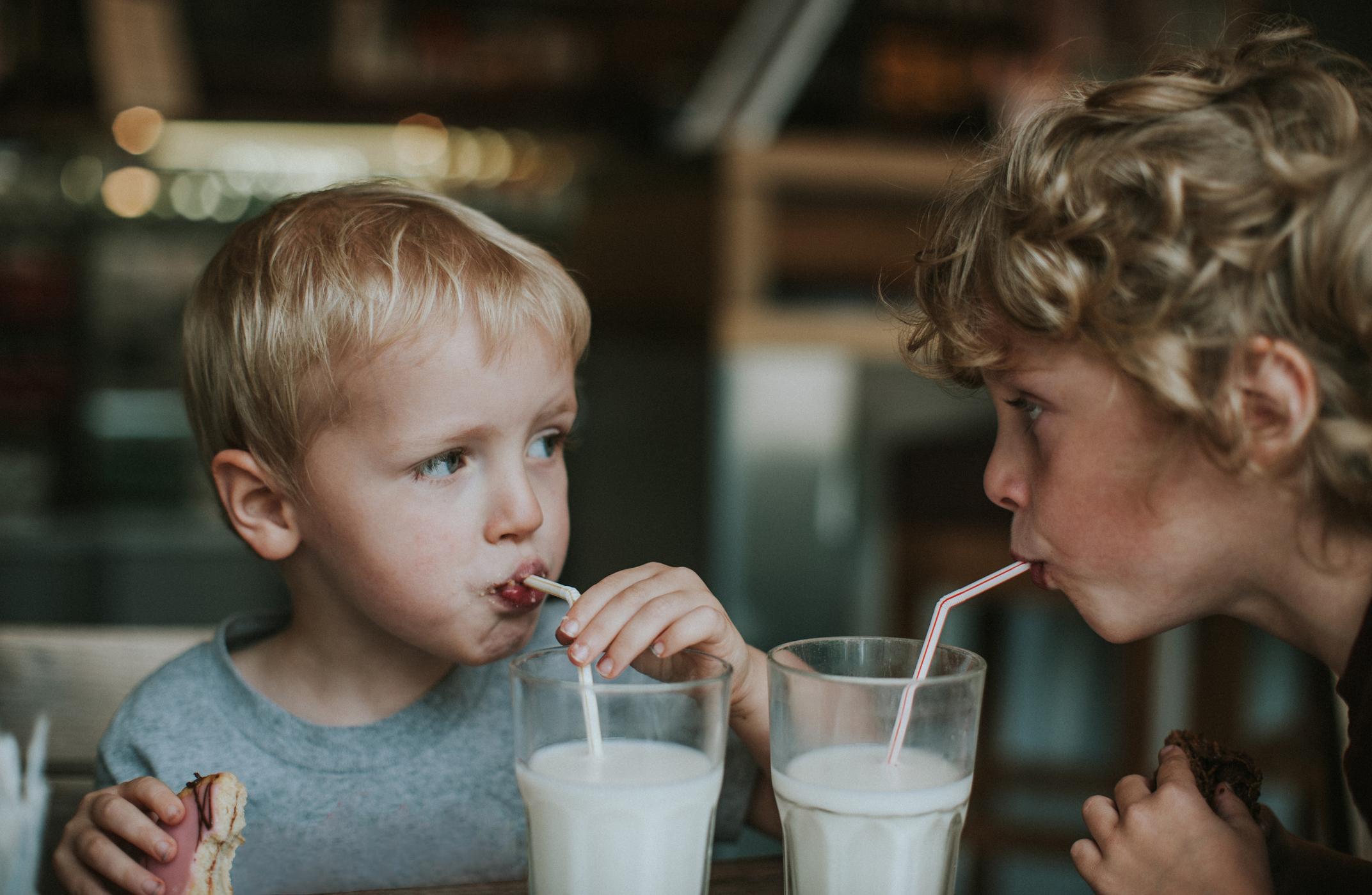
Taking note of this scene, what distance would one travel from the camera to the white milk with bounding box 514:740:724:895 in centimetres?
69

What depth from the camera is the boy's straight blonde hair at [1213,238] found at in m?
0.70

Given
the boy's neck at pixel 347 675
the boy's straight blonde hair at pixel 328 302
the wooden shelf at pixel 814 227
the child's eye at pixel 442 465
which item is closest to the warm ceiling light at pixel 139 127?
the wooden shelf at pixel 814 227

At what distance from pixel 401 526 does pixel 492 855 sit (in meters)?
0.31

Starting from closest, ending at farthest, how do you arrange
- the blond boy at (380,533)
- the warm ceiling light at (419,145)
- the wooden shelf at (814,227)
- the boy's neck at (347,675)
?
the blond boy at (380,533) < the boy's neck at (347,675) < the wooden shelf at (814,227) < the warm ceiling light at (419,145)

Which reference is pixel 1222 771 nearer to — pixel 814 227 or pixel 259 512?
pixel 259 512

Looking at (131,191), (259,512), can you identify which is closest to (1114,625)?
(259,512)

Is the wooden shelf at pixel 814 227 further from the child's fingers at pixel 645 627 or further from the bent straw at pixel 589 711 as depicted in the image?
the bent straw at pixel 589 711

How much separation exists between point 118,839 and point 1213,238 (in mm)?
808

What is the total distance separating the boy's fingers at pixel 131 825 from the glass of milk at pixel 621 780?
215 mm

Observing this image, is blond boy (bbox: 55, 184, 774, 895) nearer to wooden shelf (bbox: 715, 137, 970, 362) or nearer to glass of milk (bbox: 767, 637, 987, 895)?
glass of milk (bbox: 767, 637, 987, 895)

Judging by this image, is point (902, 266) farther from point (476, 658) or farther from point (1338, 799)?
point (476, 658)

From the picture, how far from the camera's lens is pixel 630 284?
3.15 metres

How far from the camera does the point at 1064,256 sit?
769 millimetres

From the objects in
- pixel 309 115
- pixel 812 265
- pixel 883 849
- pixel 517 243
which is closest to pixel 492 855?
pixel 883 849
